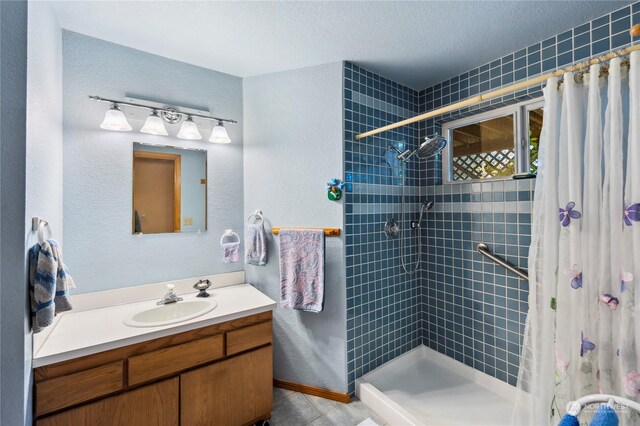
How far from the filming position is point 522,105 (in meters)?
1.86

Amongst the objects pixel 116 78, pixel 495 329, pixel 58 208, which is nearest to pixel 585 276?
pixel 495 329

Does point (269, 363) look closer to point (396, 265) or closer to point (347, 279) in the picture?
point (347, 279)

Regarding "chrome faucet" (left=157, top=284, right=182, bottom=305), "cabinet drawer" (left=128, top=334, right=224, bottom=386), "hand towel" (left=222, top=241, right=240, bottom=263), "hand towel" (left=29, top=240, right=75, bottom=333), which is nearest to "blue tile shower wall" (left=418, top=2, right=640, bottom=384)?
"hand towel" (left=222, top=241, right=240, bottom=263)

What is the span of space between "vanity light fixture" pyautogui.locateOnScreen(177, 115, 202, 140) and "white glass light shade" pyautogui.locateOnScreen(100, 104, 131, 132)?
310mm

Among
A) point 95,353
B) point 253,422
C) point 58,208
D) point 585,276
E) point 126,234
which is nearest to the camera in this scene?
point 585,276

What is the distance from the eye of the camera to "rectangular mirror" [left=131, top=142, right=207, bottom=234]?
68.6 inches

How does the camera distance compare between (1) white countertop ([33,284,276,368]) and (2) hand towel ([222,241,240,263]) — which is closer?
(1) white countertop ([33,284,276,368])

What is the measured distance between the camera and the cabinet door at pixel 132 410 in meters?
1.14

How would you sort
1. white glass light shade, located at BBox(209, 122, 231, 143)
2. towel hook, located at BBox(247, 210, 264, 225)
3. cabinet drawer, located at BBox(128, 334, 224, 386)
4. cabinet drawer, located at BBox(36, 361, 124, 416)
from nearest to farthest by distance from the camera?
cabinet drawer, located at BBox(36, 361, 124, 416) < cabinet drawer, located at BBox(128, 334, 224, 386) < white glass light shade, located at BBox(209, 122, 231, 143) < towel hook, located at BBox(247, 210, 264, 225)

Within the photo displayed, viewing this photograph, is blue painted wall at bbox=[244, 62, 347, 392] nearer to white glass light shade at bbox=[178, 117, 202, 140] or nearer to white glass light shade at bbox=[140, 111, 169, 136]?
white glass light shade at bbox=[178, 117, 202, 140]

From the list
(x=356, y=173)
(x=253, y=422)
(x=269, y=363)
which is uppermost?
(x=356, y=173)

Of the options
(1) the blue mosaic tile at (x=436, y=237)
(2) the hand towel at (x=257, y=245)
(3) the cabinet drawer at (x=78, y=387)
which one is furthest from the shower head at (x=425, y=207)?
(3) the cabinet drawer at (x=78, y=387)

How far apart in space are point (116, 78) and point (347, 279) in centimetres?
197

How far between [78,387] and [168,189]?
1.14m
